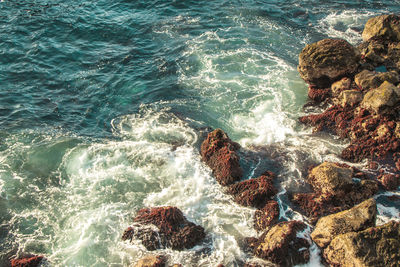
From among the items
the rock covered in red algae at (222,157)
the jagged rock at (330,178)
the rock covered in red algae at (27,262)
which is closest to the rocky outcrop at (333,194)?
the jagged rock at (330,178)

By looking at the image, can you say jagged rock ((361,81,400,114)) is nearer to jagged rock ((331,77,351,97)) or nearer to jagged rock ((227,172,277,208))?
jagged rock ((331,77,351,97))

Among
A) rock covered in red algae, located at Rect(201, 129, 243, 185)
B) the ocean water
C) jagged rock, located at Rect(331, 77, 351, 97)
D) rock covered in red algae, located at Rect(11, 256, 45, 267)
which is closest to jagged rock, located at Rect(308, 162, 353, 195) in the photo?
the ocean water

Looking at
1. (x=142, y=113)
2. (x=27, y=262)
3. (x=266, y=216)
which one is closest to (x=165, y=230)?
(x=266, y=216)

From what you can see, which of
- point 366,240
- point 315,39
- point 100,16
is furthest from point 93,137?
point 315,39

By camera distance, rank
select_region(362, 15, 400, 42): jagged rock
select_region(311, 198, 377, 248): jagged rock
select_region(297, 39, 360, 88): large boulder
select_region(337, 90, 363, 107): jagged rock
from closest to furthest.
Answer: select_region(311, 198, 377, 248): jagged rock, select_region(337, 90, 363, 107): jagged rock, select_region(297, 39, 360, 88): large boulder, select_region(362, 15, 400, 42): jagged rock

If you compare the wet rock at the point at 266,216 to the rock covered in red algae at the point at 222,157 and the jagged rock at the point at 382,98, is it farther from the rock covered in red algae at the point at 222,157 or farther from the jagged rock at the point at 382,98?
the jagged rock at the point at 382,98

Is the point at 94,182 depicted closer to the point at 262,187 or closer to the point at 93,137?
the point at 93,137

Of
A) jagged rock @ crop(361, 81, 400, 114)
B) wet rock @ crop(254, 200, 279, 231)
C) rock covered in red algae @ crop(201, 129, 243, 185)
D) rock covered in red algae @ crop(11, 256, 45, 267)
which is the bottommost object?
rock covered in red algae @ crop(11, 256, 45, 267)

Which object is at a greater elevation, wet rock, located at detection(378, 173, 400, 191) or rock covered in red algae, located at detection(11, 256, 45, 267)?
wet rock, located at detection(378, 173, 400, 191)
